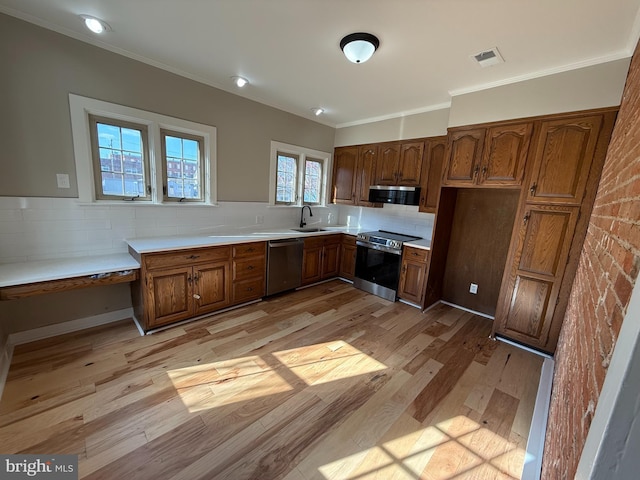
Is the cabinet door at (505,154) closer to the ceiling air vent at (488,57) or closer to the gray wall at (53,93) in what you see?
the ceiling air vent at (488,57)

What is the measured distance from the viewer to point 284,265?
3580 millimetres

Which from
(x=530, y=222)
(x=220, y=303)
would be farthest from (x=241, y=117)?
(x=530, y=222)

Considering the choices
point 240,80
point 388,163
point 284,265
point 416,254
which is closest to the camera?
point 240,80

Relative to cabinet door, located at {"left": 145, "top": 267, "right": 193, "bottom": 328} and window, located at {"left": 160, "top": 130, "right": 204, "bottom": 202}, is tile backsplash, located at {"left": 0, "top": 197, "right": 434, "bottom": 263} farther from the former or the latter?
cabinet door, located at {"left": 145, "top": 267, "right": 193, "bottom": 328}

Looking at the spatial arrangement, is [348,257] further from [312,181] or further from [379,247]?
[312,181]

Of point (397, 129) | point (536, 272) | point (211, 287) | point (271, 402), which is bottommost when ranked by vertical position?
point (271, 402)

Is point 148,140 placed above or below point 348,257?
above

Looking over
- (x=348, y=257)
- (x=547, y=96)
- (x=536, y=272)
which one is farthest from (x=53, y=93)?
(x=536, y=272)

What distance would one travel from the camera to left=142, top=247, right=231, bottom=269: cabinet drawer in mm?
2428

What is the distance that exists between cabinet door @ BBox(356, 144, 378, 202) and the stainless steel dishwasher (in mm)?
1298

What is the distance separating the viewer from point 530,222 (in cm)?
252

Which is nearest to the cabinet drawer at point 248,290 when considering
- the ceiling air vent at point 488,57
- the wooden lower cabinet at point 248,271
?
the wooden lower cabinet at point 248,271

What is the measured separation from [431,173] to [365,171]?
3.58ft

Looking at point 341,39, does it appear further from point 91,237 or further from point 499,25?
point 91,237
